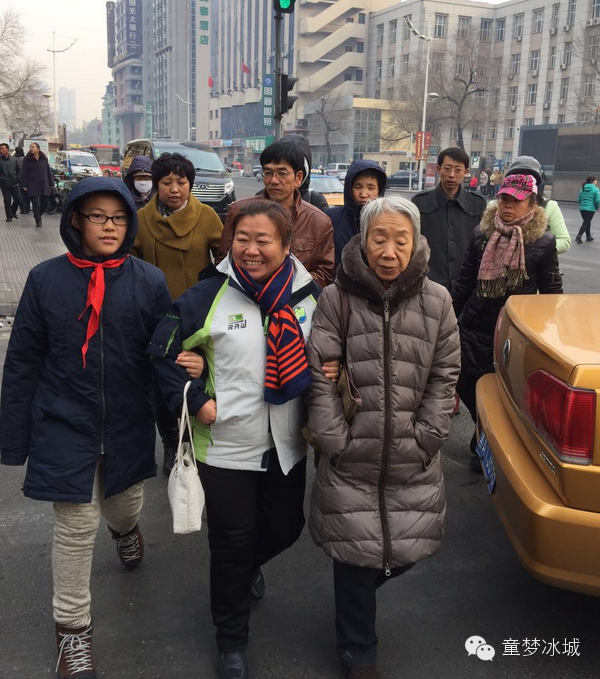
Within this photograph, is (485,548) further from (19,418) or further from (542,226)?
(19,418)

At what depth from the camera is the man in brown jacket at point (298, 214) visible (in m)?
3.72

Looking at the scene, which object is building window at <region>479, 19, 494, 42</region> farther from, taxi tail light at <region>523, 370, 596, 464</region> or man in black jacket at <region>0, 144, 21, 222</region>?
taxi tail light at <region>523, 370, 596, 464</region>

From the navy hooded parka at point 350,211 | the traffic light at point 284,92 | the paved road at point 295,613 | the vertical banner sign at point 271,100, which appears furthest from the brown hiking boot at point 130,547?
the vertical banner sign at point 271,100

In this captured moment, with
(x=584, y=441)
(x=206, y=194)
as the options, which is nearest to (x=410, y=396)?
(x=584, y=441)

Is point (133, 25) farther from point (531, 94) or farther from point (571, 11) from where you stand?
point (571, 11)

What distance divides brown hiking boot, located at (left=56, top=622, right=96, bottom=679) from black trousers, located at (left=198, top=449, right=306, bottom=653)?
1.51 feet

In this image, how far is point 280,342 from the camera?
2.38 metres

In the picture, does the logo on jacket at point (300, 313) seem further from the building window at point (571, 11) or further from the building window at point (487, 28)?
the building window at point (487, 28)

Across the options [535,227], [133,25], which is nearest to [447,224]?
[535,227]

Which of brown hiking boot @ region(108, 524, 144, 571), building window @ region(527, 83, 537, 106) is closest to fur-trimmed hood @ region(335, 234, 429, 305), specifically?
brown hiking boot @ region(108, 524, 144, 571)

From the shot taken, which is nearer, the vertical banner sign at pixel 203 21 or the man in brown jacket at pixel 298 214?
the man in brown jacket at pixel 298 214

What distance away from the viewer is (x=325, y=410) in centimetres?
239

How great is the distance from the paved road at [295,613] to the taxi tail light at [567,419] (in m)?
0.88

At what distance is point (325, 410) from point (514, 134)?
78996 mm
